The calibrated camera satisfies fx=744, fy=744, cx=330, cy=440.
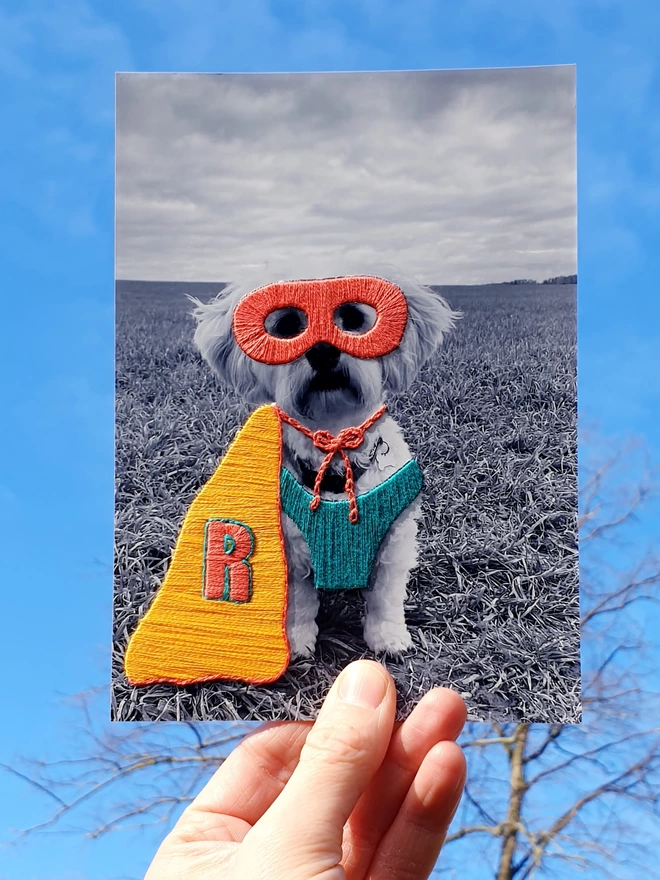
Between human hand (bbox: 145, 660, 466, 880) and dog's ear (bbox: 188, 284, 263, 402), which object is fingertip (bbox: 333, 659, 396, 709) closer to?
human hand (bbox: 145, 660, 466, 880)

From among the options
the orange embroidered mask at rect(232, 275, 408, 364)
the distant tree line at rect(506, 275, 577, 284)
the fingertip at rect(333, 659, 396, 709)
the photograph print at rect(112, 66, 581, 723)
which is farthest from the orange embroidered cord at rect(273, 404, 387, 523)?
the distant tree line at rect(506, 275, 577, 284)

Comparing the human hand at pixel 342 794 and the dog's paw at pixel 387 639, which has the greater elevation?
the dog's paw at pixel 387 639

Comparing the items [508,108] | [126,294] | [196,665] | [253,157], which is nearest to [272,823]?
[196,665]

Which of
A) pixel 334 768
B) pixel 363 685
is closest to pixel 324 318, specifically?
pixel 363 685

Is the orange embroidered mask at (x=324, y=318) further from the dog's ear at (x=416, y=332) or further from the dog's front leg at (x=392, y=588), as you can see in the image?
the dog's front leg at (x=392, y=588)

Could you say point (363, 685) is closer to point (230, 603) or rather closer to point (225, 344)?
point (230, 603)

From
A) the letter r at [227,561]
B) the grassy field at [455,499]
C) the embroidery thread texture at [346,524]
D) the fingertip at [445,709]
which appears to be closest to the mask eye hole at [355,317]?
the grassy field at [455,499]
